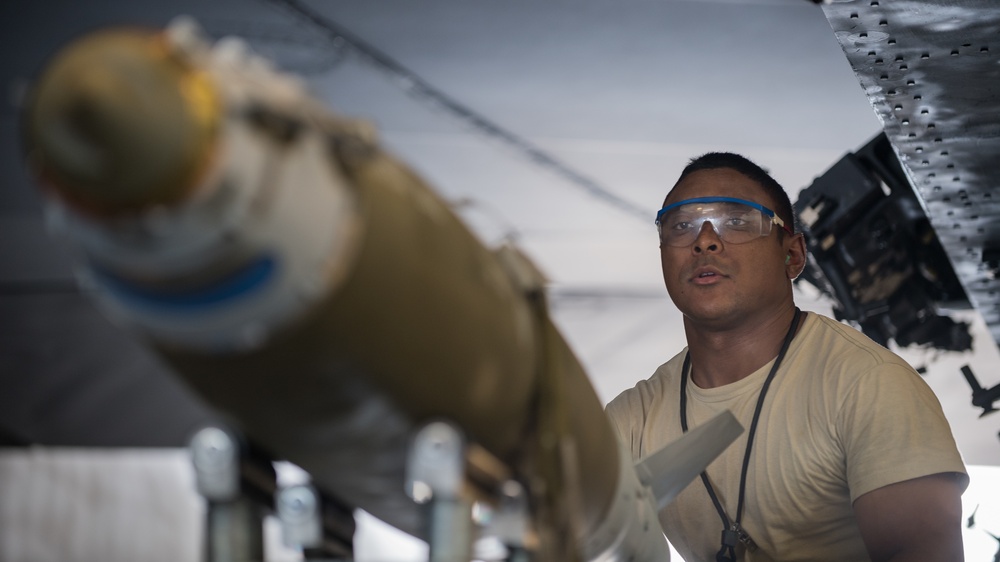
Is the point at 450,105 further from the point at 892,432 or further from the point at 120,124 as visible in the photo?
the point at 120,124

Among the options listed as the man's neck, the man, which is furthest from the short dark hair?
the man's neck

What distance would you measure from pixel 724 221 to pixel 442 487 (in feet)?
4.33

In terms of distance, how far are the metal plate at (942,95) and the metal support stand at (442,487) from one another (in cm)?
101

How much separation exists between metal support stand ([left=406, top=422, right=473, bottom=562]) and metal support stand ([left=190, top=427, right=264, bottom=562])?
17 centimetres

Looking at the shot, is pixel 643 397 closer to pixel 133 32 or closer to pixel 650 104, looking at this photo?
pixel 133 32

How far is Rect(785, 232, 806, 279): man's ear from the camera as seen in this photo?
2236 millimetres

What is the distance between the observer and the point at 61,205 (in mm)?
754

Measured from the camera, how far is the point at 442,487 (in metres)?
0.91

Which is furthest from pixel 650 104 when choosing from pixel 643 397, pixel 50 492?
pixel 50 492

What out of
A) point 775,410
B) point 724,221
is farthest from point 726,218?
point 775,410

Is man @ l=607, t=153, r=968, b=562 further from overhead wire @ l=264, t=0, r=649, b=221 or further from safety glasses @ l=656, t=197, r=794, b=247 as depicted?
overhead wire @ l=264, t=0, r=649, b=221

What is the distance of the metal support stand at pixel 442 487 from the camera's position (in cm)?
90

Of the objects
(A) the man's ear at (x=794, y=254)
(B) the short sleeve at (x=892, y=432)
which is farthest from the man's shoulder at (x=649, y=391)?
(B) the short sleeve at (x=892, y=432)

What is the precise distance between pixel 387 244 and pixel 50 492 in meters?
5.11
